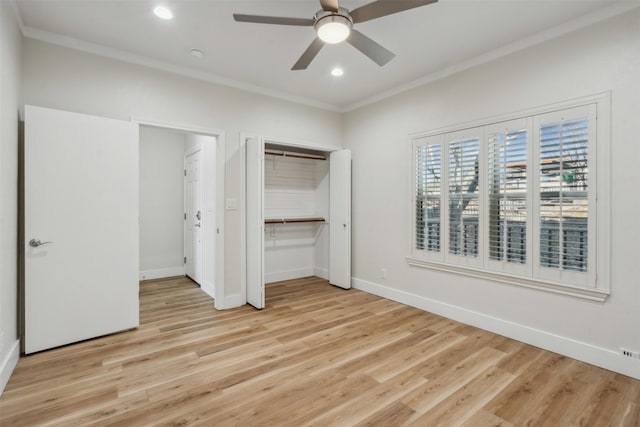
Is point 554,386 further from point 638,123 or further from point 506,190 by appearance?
point 638,123

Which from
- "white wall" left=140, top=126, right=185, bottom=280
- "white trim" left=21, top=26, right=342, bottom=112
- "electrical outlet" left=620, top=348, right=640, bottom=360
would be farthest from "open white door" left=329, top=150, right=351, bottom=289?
"electrical outlet" left=620, top=348, right=640, bottom=360

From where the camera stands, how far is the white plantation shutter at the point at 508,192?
9.70 ft

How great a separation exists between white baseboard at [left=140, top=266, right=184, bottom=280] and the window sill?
400 centimetres

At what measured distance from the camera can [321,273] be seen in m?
5.51

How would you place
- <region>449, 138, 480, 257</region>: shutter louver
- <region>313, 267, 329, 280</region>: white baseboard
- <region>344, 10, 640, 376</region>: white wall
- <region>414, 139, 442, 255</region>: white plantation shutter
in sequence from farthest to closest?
1. <region>313, 267, 329, 280</region>: white baseboard
2. <region>414, 139, 442, 255</region>: white plantation shutter
3. <region>449, 138, 480, 257</region>: shutter louver
4. <region>344, 10, 640, 376</region>: white wall

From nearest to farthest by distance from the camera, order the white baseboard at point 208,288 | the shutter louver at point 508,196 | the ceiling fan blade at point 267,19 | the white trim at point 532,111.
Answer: the ceiling fan blade at point 267,19 → the white trim at point 532,111 → the shutter louver at point 508,196 → the white baseboard at point 208,288

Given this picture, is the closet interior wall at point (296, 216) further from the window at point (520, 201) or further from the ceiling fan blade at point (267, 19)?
the ceiling fan blade at point (267, 19)

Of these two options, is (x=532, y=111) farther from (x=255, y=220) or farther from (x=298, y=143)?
(x=255, y=220)

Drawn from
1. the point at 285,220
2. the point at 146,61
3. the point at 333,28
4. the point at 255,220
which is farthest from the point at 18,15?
the point at 285,220

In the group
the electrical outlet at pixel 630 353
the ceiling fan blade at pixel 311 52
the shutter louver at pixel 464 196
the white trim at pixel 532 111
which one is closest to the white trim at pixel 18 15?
the ceiling fan blade at pixel 311 52

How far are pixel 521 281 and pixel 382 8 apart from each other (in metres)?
2.65

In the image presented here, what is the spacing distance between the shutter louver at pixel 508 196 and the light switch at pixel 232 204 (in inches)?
113

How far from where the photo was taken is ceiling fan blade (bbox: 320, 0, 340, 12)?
194cm

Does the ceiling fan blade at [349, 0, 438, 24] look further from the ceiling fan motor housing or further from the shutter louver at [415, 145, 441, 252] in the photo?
the shutter louver at [415, 145, 441, 252]
